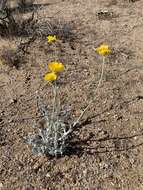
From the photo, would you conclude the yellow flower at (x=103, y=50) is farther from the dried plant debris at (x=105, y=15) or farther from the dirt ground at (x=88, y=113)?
the dried plant debris at (x=105, y=15)

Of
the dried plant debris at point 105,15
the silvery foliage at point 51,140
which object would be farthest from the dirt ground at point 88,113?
the dried plant debris at point 105,15

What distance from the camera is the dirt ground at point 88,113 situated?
2.96 metres

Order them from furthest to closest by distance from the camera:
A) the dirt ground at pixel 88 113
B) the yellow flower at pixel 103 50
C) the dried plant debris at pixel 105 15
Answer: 1. the dried plant debris at pixel 105 15
2. the dirt ground at pixel 88 113
3. the yellow flower at pixel 103 50

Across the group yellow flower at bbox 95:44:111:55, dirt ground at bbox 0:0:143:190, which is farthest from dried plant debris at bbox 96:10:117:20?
yellow flower at bbox 95:44:111:55

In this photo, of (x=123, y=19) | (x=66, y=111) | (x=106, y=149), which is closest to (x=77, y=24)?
(x=123, y=19)

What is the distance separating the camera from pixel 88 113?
11.7ft

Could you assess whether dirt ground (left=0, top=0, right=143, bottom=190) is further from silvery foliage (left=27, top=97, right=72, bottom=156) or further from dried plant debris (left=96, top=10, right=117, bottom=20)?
dried plant debris (left=96, top=10, right=117, bottom=20)

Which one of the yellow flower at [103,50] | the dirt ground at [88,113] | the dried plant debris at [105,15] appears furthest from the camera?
the dried plant debris at [105,15]

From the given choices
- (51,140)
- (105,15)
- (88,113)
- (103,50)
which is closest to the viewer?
(103,50)

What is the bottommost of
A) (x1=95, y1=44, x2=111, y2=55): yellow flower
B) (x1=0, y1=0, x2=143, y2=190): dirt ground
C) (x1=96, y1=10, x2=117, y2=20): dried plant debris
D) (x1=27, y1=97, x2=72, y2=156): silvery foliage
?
(x1=96, y1=10, x2=117, y2=20): dried plant debris

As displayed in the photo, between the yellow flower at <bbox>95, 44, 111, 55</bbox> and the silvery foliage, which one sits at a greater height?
the yellow flower at <bbox>95, 44, 111, 55</bbox>

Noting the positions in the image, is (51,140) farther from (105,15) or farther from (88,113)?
(105,15)

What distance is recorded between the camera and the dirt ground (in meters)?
2.96

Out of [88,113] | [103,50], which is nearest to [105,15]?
[88,113]
